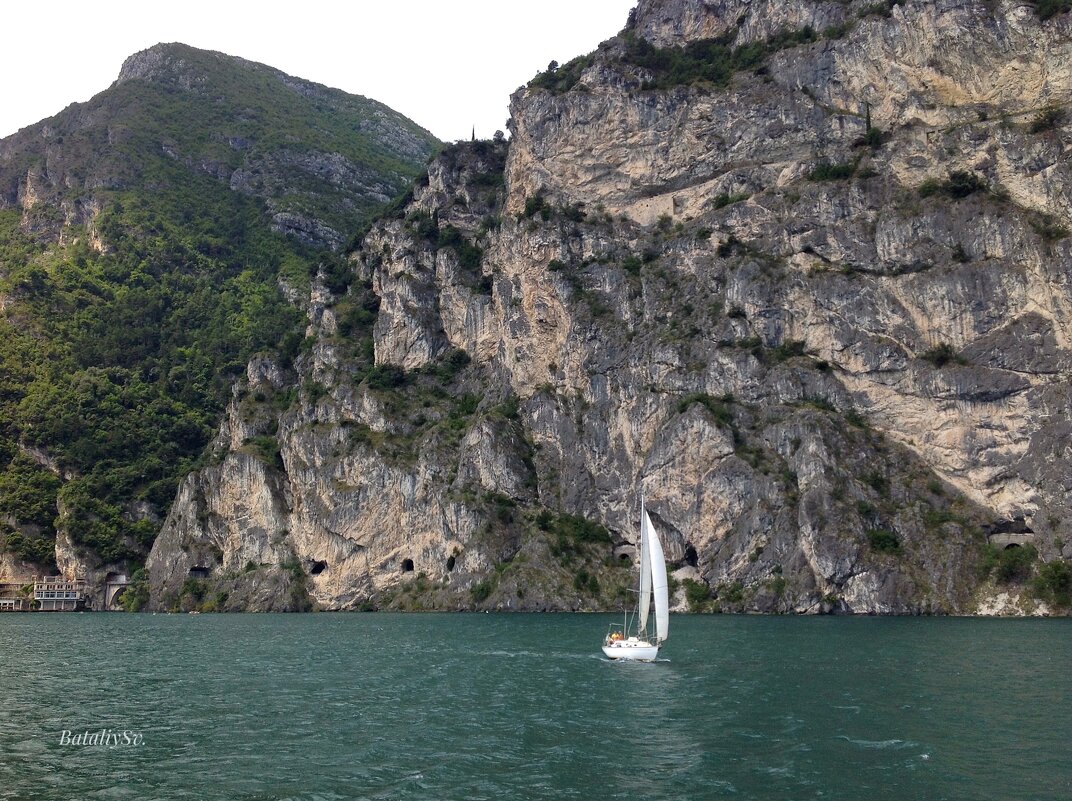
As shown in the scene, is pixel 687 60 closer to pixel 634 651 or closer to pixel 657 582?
pixel 657 582

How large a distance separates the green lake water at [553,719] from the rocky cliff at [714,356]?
3349 cm

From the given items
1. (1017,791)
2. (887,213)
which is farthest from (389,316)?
(1017,791)

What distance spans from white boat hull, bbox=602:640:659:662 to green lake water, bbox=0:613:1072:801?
154cm

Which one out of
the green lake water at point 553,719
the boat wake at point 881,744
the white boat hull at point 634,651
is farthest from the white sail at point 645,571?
the boat wake at point 881,744

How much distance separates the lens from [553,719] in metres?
45.5

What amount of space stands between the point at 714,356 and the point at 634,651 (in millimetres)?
69057

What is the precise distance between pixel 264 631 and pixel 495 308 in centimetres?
7109

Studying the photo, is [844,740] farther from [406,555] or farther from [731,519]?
[406,555]

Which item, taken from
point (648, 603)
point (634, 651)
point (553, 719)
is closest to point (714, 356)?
point (648, 603)

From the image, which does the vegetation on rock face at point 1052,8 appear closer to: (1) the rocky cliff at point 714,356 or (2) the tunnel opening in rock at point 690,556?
(1) the rocky cliff at point 714,356

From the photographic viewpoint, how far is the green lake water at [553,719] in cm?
3372

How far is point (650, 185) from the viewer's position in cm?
15275

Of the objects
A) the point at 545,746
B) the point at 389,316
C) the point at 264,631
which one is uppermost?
the point at 389,316

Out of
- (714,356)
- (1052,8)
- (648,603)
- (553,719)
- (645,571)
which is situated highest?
(1052,8)
